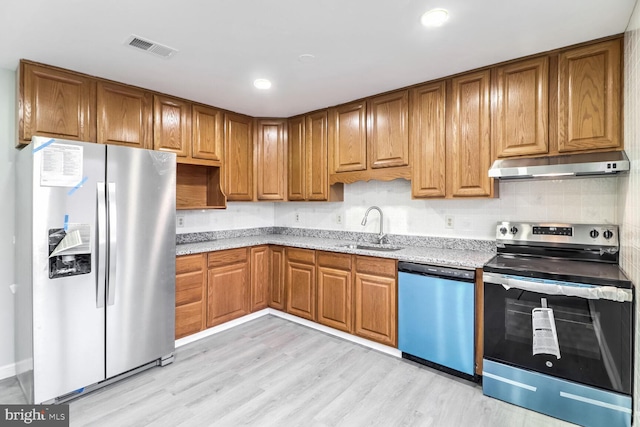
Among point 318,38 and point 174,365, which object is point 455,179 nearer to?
point 318,38

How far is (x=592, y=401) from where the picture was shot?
1.92 m

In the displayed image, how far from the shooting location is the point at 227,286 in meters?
3.41

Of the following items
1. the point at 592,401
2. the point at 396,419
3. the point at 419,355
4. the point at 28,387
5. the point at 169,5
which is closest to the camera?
the point at 169,5

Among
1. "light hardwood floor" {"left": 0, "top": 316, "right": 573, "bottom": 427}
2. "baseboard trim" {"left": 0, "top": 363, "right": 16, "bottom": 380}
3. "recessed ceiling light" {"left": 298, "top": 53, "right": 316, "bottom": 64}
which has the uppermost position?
"recessed ceiling light" {"left": 298, "top": 53, "right": 316, "bottom": 64}

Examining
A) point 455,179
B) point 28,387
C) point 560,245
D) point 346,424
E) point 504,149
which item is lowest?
point 346,424

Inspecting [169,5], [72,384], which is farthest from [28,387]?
[169,5]

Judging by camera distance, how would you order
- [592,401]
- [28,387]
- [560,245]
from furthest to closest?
1. [560,245]
2. [28,387]
3. [592,401]

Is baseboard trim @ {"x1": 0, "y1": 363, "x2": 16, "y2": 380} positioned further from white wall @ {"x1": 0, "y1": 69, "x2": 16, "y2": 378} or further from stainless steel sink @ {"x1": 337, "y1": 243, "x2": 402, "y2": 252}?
stainless steel sink @ {"x1": 337, "y1": 243, "x2": 402, "y2": 252}

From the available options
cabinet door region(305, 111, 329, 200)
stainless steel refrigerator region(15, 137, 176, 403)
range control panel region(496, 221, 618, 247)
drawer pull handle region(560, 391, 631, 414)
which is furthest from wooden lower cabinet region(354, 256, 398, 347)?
stainless steel refrigerator region(15, 137, 176, 403)

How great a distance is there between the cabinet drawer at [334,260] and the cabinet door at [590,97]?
191 cm

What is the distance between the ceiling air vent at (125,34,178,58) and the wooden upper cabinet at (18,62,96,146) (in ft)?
2.64

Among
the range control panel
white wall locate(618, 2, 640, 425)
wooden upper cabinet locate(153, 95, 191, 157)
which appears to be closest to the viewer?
white wall locate(618, 2, 640, 425)

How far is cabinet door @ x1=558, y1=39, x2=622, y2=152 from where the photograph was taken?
82.2 inches

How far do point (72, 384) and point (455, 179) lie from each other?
127 inches
